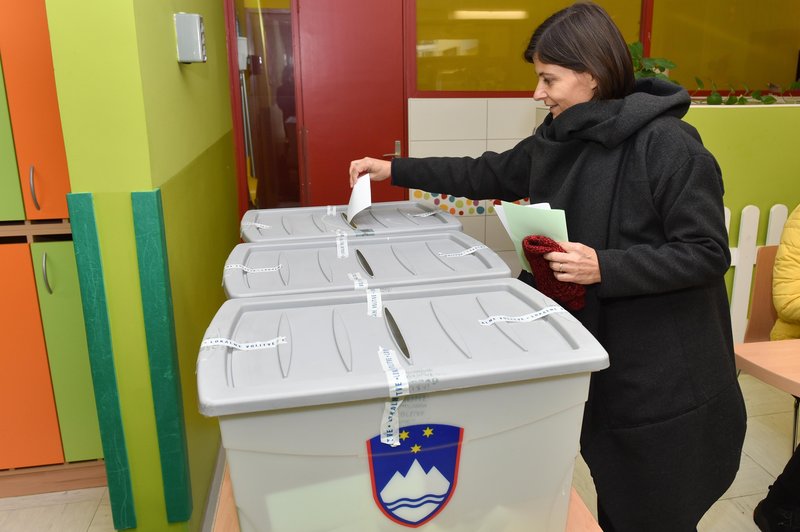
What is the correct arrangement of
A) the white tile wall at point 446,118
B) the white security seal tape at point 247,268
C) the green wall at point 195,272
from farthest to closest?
the white tile wall at point 446,118, the green wall at point 195,272, the white security seal tape at point 247,268

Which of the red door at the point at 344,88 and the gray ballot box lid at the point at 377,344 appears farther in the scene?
the red door at the point at 344,88

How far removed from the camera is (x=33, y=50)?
6.43 ft

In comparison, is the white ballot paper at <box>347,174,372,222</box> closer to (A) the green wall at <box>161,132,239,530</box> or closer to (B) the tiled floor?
(A) the green wall at <box>161,132,239,530</box>

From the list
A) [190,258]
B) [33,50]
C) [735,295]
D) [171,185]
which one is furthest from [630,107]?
[735,295]

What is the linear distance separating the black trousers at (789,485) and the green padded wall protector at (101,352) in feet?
6.34

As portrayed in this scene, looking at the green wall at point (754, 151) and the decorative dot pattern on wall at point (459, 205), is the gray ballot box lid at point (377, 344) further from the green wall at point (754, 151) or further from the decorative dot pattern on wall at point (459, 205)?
the decorative dot pattern on wall at point (459, 205)

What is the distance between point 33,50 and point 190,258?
2.58 feet

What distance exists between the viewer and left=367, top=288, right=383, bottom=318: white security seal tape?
1122mm

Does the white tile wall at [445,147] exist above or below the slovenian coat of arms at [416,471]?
above

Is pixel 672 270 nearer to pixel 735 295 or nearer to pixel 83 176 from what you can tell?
pixel 83 176

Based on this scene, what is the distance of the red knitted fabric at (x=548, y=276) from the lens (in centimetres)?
120

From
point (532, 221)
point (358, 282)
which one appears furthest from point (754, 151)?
point (358, 282)

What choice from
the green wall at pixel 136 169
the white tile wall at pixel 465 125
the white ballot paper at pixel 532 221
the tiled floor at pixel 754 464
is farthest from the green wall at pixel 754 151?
the green wall at pixel 136 169

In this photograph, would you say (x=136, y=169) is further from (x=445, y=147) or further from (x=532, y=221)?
(x=445, y=147)
